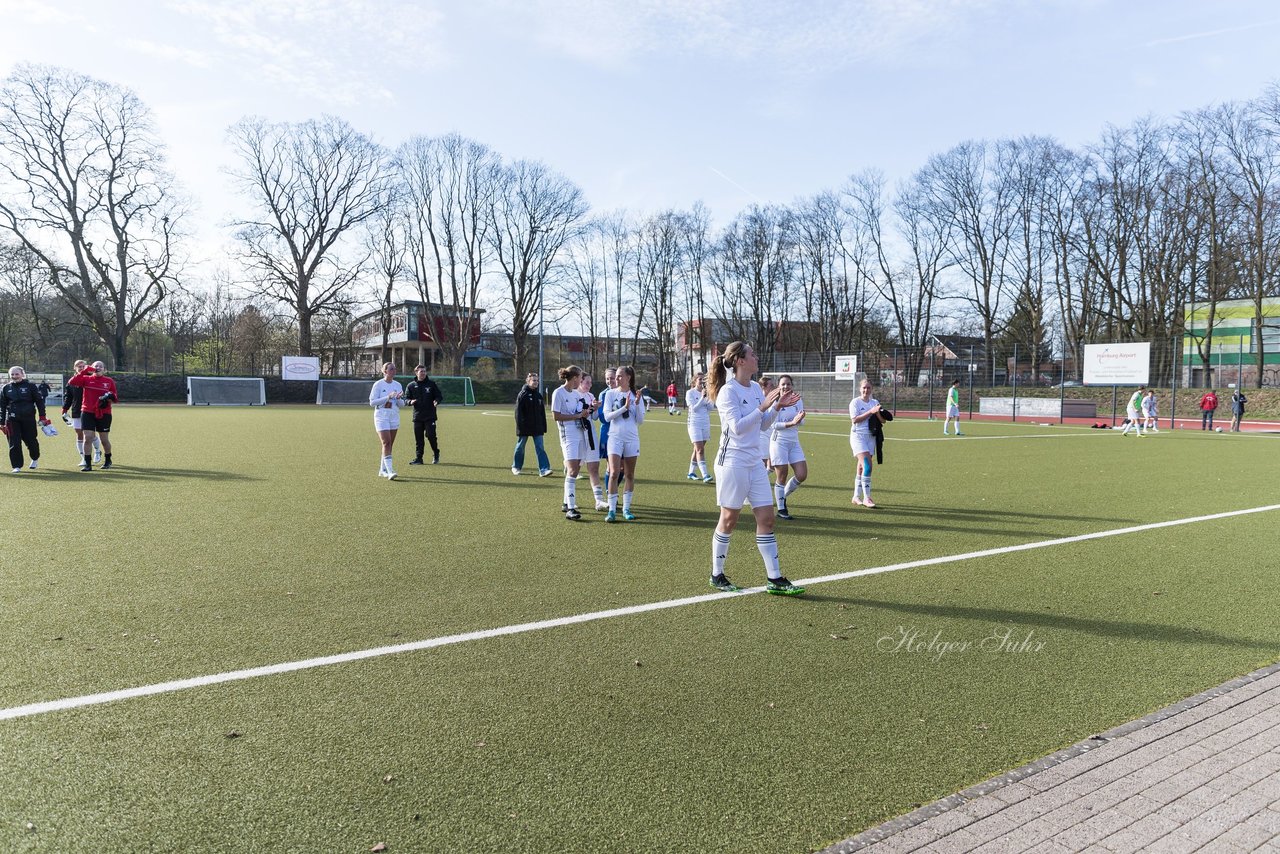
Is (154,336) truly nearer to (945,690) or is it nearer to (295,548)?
(295,548)

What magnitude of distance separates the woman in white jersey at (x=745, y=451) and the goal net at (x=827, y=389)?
4107 centimetres

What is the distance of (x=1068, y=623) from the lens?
17.6 feet

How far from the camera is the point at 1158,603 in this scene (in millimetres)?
5832

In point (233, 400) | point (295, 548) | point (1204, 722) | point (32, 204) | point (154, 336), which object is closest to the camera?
point (1204, 722)

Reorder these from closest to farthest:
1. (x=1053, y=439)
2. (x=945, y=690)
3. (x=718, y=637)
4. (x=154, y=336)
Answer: (x=945, y=690)
(x=718, y=637)
(x=1053, y=439)
(x=154, y=336)

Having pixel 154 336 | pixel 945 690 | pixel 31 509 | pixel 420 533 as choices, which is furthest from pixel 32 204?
pixel 945 690

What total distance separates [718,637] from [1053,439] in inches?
886

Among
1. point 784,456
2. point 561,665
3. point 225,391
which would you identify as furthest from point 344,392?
point 561,665

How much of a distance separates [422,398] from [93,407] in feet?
18.1

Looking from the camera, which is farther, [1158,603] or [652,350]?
[652,350]

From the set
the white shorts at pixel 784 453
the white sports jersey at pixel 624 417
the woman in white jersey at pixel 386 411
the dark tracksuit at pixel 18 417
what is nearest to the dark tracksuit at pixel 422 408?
the woman in white jersey at pixel 386 411

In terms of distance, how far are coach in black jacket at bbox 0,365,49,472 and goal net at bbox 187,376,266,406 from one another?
3551 cm

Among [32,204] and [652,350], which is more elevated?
[32,204]

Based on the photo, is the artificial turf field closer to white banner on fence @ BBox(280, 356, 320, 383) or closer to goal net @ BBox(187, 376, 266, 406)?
goal net @ BBox(187, 376, 266, 406)
